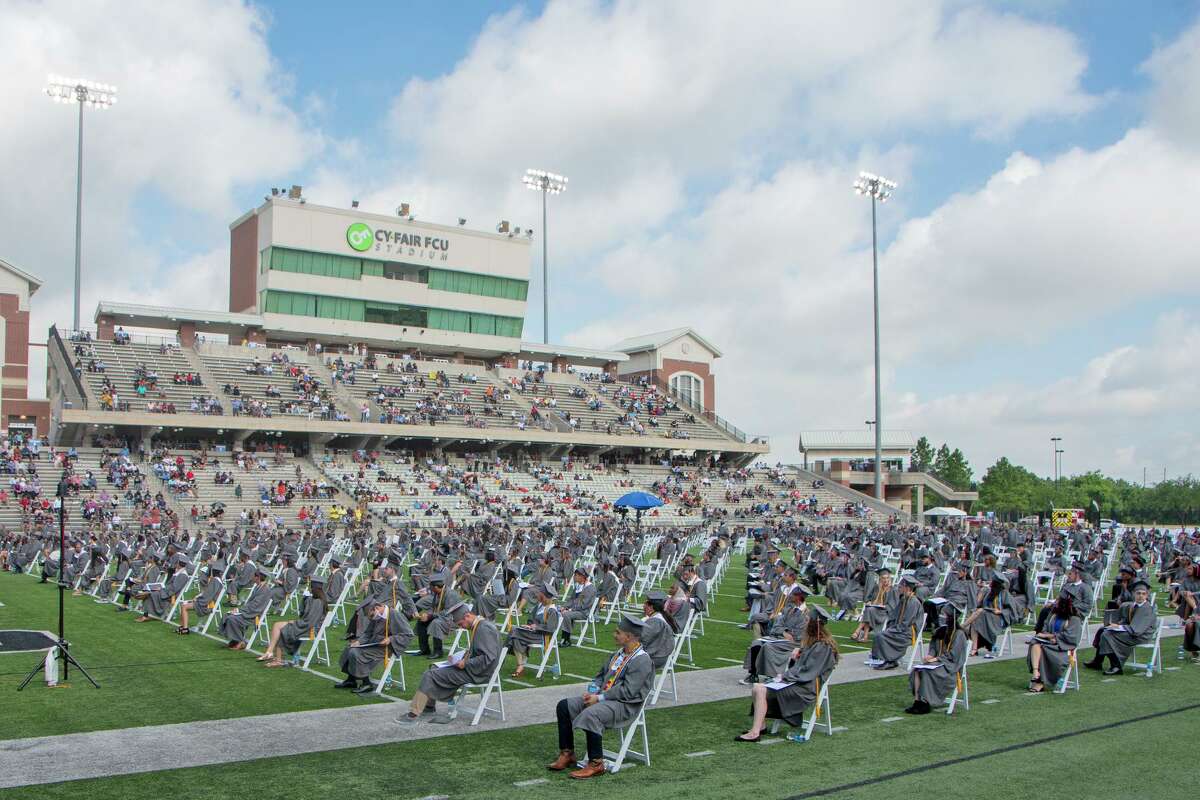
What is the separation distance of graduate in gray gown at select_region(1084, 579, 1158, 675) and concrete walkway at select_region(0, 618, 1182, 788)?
4258 mm

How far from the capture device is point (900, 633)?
13.0 meters

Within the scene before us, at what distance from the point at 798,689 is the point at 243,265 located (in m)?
55.1

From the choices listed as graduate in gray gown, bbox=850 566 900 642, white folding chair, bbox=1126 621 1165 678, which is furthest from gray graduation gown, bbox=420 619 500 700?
white folding chair, bbox=1126 621 1165 678

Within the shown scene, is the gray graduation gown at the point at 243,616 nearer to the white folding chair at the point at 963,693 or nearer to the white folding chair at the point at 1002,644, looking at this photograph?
the white folding chair at the point at 963,693

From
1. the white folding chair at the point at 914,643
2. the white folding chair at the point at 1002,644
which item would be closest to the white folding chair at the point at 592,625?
the white folding chair at the point at 914,643

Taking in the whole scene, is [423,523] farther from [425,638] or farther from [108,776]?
[108,776]

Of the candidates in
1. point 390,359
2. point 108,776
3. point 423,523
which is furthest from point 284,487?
point 108,776

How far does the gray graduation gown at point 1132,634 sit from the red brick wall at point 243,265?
50.9 meters

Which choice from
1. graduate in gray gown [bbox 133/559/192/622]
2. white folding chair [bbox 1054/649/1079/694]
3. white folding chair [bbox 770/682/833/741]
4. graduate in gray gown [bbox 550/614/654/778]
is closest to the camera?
graduate in gray gown [bbox 550/614/654/778]

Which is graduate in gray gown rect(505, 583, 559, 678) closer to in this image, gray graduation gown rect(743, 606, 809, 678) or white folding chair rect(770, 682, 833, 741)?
gray graduation gown rect(743, 606, 809, 678)

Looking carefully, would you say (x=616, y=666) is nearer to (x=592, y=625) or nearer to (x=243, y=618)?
(x=592, y=625)

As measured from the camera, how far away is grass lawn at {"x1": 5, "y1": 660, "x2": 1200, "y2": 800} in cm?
758

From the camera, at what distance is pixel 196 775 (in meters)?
7.96

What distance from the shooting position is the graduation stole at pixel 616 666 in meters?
8.55
